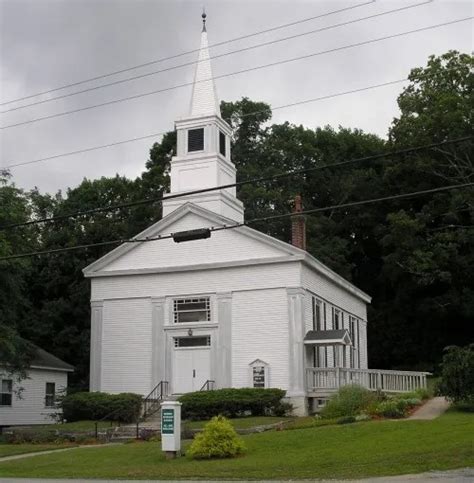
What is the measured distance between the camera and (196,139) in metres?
39.1

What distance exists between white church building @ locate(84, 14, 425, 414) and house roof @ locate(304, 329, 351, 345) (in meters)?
0.05

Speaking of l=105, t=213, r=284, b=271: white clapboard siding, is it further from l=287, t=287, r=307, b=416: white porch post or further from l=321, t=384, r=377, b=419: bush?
l=321, t=384, r=377, b=419: bush

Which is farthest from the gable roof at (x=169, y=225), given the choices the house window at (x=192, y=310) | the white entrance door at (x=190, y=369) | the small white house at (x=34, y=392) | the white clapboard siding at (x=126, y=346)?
the small white house at (x=34, y=392)

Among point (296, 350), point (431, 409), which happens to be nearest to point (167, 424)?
point (431, 409)

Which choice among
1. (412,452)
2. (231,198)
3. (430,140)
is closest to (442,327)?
(430,140)

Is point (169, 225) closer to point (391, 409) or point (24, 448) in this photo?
point (24, 448)

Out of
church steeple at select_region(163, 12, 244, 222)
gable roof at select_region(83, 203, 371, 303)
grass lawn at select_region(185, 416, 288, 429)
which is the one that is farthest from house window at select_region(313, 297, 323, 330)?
grass lawn at select_region(185, 416, 288, 429)

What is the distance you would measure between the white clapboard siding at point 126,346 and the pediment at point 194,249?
65.7 inches

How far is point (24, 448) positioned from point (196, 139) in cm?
1865

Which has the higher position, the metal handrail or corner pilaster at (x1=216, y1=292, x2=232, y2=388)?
corner pilaster at (x1=216, y1=292, x2=232, y2=388)

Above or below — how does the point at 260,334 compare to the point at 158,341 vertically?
above

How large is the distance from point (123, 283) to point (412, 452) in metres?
20.2

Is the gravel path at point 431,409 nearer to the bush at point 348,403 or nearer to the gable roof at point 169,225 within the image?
the bush at point 348,403

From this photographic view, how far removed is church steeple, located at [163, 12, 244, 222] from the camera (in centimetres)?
3791
